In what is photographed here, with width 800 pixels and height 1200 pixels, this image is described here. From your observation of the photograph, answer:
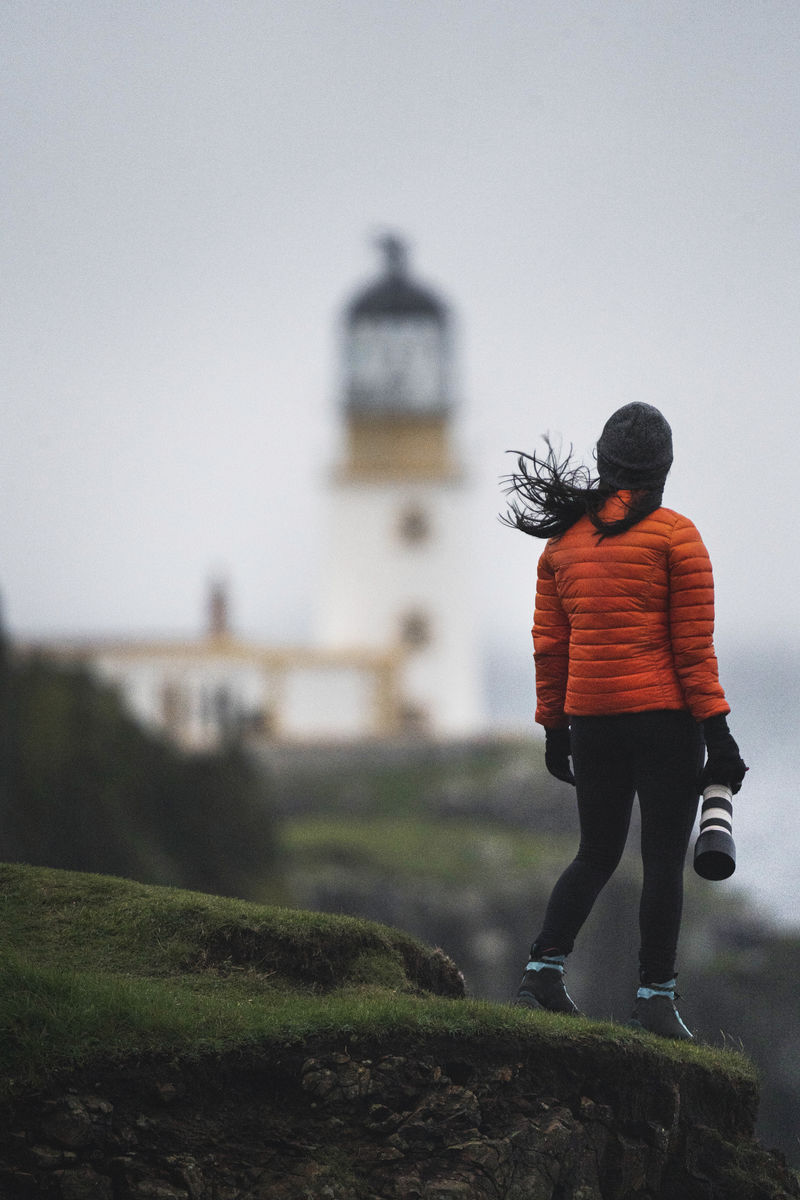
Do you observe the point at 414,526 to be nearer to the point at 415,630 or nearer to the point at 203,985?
the point at 415,630

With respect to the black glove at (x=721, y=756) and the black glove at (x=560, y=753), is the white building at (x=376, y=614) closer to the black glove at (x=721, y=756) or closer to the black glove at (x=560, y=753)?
the black glove at (x=560, y=753)

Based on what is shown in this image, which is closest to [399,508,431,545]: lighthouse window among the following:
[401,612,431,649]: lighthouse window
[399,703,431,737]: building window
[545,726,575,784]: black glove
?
[401,612,431,649]: lighthouse window

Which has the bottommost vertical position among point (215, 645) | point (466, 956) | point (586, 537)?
point (466, 956)

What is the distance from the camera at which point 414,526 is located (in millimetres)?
48562

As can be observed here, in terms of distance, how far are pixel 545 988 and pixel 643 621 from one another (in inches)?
53.6

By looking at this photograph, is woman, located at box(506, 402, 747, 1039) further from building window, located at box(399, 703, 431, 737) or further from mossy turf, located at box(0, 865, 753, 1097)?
building window, located at box(399, 703, 431, 737)

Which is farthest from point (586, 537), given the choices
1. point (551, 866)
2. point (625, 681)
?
point (551, 866)

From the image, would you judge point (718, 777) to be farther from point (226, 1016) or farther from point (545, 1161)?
point (226, 1016)

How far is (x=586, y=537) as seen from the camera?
628 cm

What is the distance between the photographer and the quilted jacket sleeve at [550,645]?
641 centimetres

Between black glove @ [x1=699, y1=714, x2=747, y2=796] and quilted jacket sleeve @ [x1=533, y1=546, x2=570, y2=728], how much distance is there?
642 millimetres

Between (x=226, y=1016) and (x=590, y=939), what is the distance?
1225 inches

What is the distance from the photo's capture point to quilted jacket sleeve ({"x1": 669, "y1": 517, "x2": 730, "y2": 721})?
595 cm

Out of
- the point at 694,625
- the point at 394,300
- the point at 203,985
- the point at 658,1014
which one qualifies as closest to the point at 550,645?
the point at 694,625
